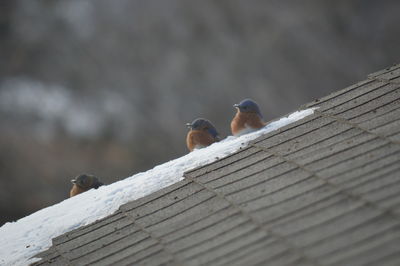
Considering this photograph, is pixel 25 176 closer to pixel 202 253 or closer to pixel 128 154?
pixel 128 154

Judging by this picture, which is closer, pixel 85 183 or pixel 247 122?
pixel 247 122

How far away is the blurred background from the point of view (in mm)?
17625

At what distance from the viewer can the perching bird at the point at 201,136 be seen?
5688mm

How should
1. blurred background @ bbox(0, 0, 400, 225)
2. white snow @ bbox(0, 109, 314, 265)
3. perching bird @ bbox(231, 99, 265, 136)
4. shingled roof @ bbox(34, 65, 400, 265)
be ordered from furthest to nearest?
blurred background @ bbox(0, 0, 400, 225) < perching bird @ bbox(231, 99, 265, 136) < white snow @ bbox(0, 109, 314, 265) < shingled roof @ bbox(34, 65, 400, 265)

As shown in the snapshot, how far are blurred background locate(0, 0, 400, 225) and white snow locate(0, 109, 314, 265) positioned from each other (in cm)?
1168

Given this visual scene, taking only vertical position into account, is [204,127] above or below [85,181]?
above

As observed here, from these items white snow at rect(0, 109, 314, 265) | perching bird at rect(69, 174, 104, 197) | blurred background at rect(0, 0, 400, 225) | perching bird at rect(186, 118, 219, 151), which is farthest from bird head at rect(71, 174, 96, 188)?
blurred background at rect(0, 0, 400, 225)

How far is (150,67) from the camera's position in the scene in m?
20.3

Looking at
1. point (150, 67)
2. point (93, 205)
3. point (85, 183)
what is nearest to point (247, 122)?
A: point (93, 205)

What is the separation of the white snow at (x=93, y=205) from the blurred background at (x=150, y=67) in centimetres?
1168

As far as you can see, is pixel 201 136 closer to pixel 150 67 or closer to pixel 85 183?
pixel 85 183

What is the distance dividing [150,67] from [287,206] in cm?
1730

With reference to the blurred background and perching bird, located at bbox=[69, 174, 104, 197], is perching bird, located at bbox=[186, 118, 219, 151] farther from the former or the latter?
the blurred background

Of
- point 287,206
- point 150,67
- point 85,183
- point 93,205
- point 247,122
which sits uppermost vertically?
point 150,67
